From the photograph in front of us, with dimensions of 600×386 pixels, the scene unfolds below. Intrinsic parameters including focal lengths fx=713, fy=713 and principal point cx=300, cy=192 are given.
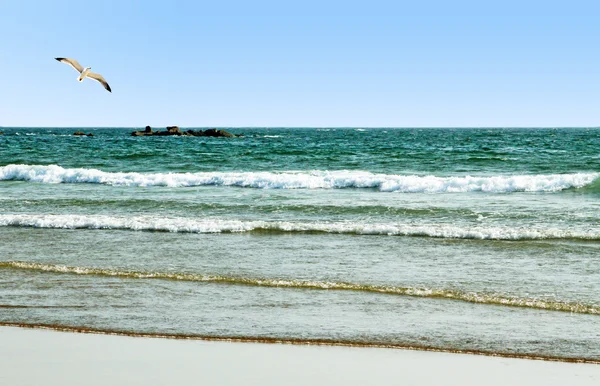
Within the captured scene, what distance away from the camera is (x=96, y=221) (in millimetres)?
15672

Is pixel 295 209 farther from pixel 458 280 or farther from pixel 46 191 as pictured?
pixel 46 191

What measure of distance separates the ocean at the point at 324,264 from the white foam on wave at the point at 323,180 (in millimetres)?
155

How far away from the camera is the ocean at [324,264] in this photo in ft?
25.9

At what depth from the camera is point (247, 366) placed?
21.8ft

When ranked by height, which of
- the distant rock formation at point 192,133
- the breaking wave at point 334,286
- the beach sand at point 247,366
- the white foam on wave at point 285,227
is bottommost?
the beach sand at point 247,366

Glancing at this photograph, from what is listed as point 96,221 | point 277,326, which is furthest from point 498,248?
point 96,221

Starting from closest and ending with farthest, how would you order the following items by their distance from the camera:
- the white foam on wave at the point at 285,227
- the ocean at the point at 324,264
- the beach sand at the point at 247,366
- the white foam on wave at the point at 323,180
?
the beach sand at the point at 247,366 → the ocean at the point at 324,264 → the white foam on wave at the point at 285,227 → the white foam on wave at the point at 323,180

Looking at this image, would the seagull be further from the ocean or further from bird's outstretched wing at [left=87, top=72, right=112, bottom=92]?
the ocean

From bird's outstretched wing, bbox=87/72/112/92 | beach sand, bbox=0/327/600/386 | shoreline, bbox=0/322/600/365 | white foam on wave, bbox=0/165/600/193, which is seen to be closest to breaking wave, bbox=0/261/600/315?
shoreline, bbox=0/322/600/365

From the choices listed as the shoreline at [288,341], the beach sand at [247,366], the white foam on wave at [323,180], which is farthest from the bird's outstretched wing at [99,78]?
the white foam on wave at [323,180]

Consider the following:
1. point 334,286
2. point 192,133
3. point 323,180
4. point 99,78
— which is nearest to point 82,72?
point 99,78

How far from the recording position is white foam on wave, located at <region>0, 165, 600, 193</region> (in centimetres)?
2314

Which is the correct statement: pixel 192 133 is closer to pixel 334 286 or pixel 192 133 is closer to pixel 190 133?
pixel 190 133

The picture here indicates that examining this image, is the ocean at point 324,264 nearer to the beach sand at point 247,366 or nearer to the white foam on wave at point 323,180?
the white foam on wave at point 323,180
